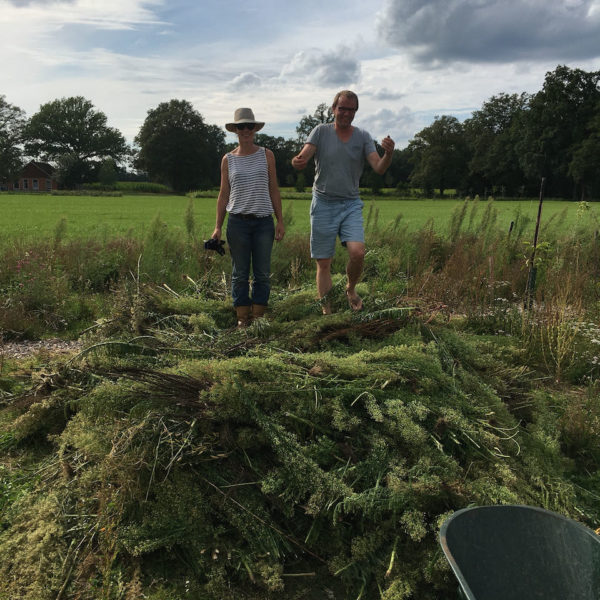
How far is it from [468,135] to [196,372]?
7635 cm

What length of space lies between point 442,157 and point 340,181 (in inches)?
2740

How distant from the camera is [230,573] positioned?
7.50 feet

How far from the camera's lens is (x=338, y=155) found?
4.43 m

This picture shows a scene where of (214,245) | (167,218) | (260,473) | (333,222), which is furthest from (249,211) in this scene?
(167,218)

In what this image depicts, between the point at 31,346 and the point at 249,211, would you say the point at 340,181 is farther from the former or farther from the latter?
the point at 31,346

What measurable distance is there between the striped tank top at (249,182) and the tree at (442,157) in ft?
221

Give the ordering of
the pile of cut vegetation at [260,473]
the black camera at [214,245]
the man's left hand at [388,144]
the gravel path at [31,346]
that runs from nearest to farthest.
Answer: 1. the pile of cut vegetation at [260,473]
2. the man's left hand at [388,144]
3. the black camera at [214,245]
4. the gravel path at [31,346]

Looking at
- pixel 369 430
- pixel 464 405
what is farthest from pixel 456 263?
pixel 369 430

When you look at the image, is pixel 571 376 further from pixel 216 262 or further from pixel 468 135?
pixel 468 135

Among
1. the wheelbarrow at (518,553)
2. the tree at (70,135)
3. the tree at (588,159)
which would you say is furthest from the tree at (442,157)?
the wheelbarrow at (518,553)

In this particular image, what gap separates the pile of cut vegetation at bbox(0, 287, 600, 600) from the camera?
220 cm

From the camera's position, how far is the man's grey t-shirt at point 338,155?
444 cm

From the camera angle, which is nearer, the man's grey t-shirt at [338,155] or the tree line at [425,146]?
the man's grey t-shirt at [338,155]

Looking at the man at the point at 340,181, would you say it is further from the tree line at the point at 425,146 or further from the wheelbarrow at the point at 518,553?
the tree line at the point at 425,146
